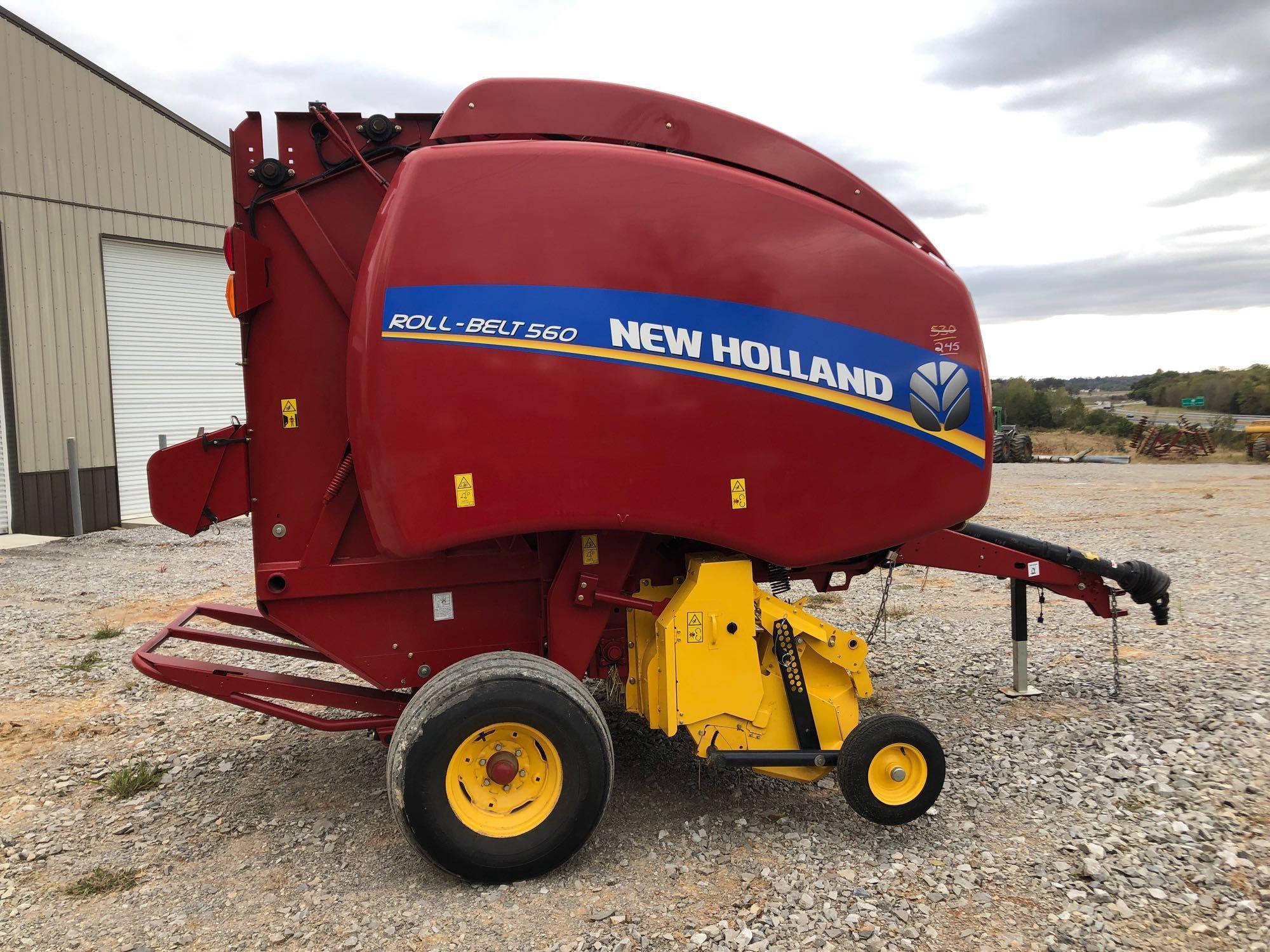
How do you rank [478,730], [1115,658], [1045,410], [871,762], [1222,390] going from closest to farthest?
[478,730]
[871,762]
[1115,658]
[1045,410]
[1222,390]

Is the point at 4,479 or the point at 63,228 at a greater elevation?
the point at 63,228

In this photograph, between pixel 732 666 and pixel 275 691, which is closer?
pixel 732 666

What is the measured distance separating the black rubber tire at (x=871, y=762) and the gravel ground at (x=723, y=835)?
129 millimetres

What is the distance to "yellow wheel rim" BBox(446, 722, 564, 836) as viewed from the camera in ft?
10.8

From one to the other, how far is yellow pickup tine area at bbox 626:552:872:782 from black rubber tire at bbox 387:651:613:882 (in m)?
0.42

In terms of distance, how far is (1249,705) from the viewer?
16.1ft

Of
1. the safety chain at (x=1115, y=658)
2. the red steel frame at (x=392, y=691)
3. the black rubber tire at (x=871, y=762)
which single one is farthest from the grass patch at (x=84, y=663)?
the safety chain at (x=1115, y=658)

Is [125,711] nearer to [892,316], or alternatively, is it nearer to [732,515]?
[732,515]

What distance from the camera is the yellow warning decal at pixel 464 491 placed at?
3.32 metres

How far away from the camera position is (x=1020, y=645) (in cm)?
533

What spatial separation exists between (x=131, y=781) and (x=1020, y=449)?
1137 inches

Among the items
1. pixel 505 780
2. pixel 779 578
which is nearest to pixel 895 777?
pixel 779 578

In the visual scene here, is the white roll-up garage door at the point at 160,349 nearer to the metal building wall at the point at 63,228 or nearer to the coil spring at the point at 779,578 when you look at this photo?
the metal building wall at the point at 63,228

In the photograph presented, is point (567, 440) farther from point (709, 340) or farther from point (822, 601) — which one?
point (822, 601)
